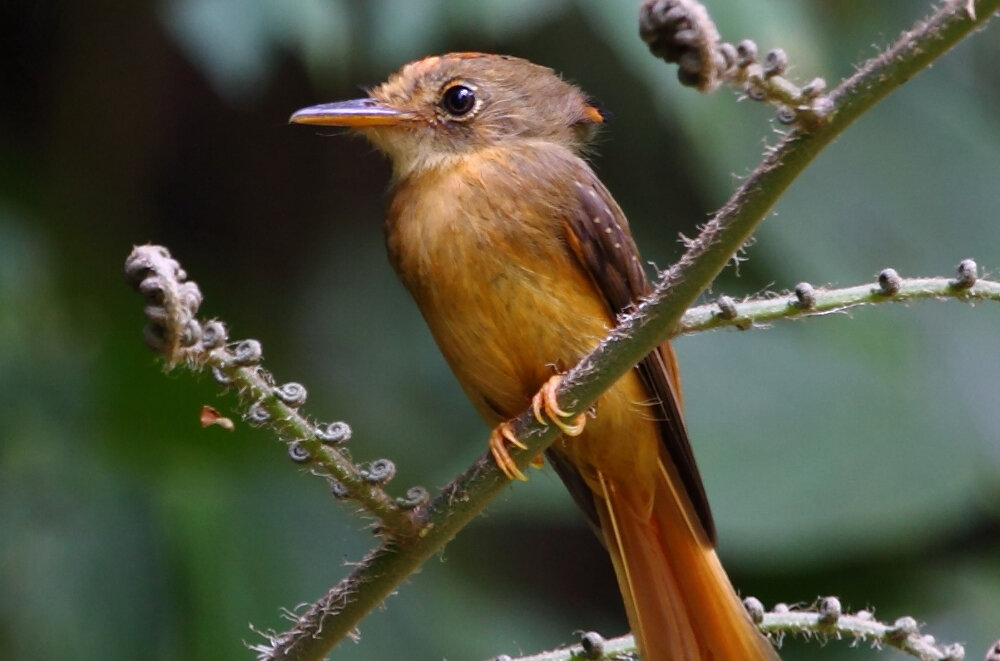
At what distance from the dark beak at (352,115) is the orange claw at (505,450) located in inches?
24.0

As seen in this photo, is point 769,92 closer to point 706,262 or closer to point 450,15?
point 706,262

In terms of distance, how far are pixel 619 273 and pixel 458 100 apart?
1.81 feet

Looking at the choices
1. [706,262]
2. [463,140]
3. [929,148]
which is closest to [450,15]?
[463,140]

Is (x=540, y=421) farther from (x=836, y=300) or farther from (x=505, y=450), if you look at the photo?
(x=836, y=300)

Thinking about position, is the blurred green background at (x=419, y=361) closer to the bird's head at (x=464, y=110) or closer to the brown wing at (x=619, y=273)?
the bird's head at (x=464, y=110)

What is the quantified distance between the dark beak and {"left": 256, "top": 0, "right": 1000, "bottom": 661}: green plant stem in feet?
2.78

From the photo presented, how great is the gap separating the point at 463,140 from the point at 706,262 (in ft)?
4.60

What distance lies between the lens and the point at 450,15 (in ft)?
8.88

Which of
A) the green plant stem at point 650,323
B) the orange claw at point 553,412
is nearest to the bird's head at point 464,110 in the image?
the orange claw at point 553,412

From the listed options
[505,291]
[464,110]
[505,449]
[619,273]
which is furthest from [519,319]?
[464,110]

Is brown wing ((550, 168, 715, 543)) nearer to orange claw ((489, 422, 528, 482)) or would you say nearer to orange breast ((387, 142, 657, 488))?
orange breast ((387, 142, 657, 488))

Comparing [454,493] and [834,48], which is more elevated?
[834,48]

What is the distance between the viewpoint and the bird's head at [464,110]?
2600 millimetres

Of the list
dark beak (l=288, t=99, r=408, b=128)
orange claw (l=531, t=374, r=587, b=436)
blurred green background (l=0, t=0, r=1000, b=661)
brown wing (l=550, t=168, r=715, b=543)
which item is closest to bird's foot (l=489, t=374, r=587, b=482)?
orange claw (l=531, t=374, r=587, b=436)
